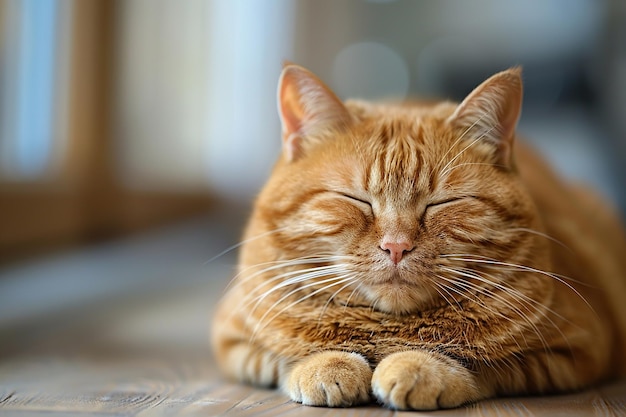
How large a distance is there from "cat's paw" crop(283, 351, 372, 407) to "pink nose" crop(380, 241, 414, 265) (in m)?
0.22

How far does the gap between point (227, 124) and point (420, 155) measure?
4823mm

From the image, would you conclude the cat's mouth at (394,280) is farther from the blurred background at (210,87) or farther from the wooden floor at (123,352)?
the blurred background at (210,87)

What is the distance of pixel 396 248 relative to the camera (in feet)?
4.25

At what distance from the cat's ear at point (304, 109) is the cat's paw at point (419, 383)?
53cm

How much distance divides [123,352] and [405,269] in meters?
0.96

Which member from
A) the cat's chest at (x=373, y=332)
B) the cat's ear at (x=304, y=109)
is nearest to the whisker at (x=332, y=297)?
the cat's chest at (x=373, y=332)

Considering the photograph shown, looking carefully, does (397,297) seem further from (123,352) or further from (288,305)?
(123,352)

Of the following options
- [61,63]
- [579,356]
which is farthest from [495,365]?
[61,63]

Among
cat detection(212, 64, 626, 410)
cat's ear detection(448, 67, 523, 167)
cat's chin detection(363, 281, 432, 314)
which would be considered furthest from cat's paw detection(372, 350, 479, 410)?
cat's ear detection(448, 67, 523, 167)

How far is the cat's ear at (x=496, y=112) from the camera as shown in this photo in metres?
1.41

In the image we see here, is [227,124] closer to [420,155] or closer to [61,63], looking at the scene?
[61,63]

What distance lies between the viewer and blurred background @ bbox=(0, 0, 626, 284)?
11.2ft

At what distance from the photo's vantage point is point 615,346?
172 centimetres

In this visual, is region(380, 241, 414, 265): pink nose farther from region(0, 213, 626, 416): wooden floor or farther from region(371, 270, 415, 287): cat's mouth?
region(0, 213, 626, 416): wooden floor
